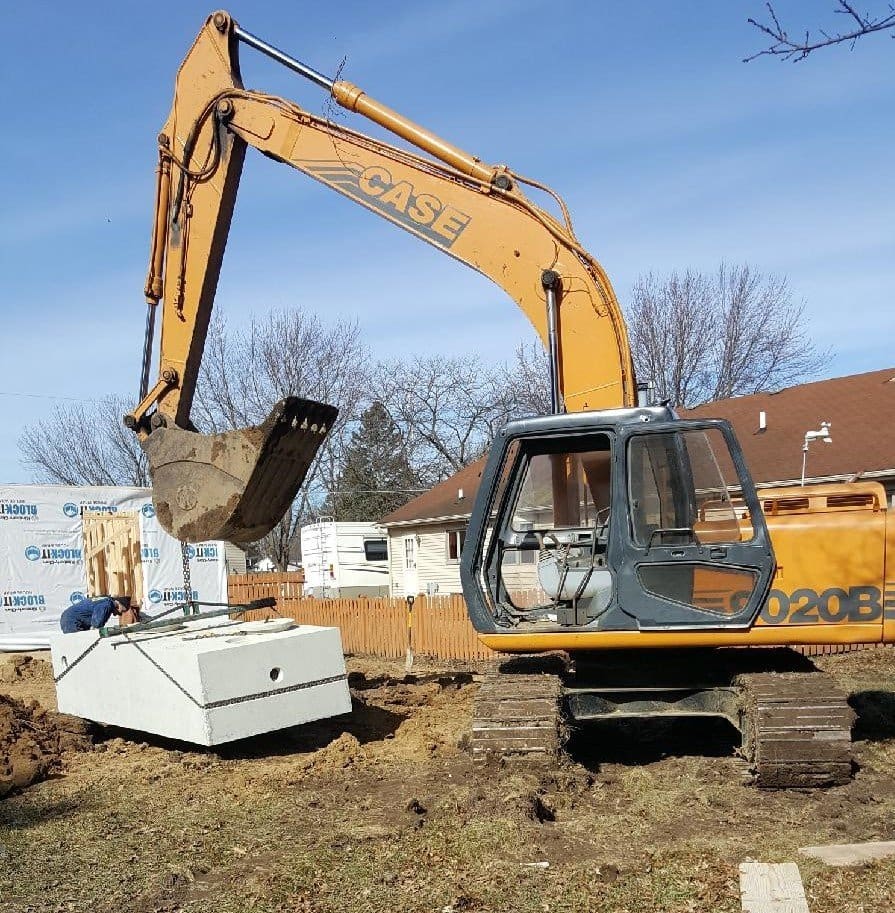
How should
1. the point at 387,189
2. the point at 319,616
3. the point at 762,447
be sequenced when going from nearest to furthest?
the point at 387,189
the point at 319,616
the point at 762,447

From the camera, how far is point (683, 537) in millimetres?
6434

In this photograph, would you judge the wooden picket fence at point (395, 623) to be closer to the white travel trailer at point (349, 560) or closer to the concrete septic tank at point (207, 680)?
the concrete septic tank at point (207, 680)

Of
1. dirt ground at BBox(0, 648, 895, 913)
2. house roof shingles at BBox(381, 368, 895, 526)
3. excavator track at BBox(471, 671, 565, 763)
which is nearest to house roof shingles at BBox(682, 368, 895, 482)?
house roof shingles at BBox(381, 368, 895, 526)

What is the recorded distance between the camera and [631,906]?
4344 millimetres

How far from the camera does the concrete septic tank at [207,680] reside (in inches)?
283

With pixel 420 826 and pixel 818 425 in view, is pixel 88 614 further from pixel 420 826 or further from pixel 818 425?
pixel 818 425

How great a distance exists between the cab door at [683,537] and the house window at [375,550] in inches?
1013

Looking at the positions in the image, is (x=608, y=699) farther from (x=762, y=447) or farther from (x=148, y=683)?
(x=762, y=447)

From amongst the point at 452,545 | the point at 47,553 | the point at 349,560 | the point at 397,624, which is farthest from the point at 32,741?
the point at 349,560

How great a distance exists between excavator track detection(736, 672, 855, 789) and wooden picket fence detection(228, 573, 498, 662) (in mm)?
7961

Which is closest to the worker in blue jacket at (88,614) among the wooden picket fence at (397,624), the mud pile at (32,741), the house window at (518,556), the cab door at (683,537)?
the mud pile at (32,741)

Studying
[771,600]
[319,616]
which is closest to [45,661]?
[319,616]

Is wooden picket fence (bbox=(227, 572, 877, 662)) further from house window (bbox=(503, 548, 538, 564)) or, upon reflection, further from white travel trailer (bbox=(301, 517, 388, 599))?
white travel trailer (bbox=(301, 517, 388, 599))

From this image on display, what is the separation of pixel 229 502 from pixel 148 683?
1.45 meters
